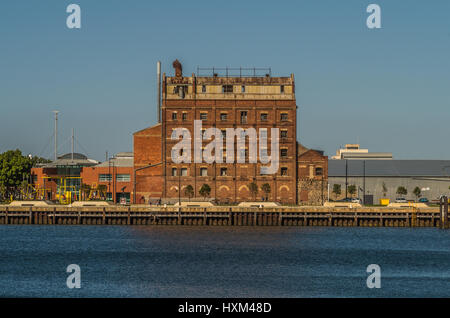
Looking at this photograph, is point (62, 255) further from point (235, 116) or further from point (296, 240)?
point (235, 116)

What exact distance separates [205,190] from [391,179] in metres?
49.9

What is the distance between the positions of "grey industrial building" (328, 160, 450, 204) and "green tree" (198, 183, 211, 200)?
3558 cm

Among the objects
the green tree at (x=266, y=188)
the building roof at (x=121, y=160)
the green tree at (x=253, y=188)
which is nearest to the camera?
the green tree at (x=253, y=188)

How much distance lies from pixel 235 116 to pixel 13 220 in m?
42.5

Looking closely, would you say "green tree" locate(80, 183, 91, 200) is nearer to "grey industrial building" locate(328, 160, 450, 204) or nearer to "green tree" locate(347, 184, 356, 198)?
"grey industrial building" locate(328, 160, 450, 204)

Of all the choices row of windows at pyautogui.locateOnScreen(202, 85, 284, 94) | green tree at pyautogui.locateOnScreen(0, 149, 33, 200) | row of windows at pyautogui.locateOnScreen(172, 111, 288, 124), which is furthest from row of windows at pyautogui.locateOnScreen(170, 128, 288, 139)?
green tree at pyautogui.locateOnScreen(0, 149, 33, 200)

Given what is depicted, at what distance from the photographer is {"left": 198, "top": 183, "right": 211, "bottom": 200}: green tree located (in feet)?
482

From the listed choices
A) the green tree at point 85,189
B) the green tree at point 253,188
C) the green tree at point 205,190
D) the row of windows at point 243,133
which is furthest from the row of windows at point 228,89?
the green tree at point 85,189

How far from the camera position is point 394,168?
184500 millimetres

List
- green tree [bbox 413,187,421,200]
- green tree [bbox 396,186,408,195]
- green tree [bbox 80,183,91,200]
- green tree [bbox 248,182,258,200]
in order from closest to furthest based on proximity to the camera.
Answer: green tree [bbox 248,182,258,200]
green tree [bbox 80,183,91,200]
green tree [bbox 396,186,408,195]
green tree [bbox 413,187,421,200]

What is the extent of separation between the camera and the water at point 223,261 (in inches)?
2616

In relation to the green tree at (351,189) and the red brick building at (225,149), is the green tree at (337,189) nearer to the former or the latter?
the green tree at (351,189)

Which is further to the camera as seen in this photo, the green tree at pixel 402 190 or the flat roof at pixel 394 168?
the flat roof at pixel 394 168
